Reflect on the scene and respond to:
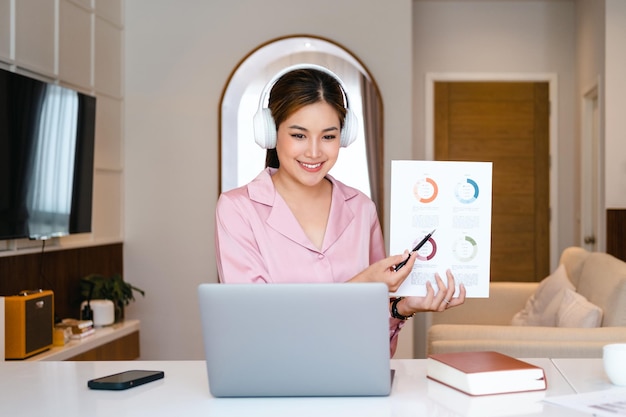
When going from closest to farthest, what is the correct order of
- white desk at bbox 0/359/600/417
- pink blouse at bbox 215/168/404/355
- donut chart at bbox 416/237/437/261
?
white desk at bbox 0/359/600/417, donut chart at bbox 416/237/437/261, pink blouse at bbox 215/168/404/355

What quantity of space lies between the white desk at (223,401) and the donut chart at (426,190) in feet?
1.28

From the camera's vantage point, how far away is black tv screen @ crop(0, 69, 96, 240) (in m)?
3.70

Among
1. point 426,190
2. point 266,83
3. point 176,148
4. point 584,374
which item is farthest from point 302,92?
point 176,148

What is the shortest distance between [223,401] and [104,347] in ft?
9.84

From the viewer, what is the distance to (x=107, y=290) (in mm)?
4766

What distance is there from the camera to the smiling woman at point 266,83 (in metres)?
5.39

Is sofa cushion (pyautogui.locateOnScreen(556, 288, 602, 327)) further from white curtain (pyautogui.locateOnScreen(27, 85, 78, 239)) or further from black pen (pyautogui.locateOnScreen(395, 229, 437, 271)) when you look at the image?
white curtain (pyautogui.locateOnScreen(27, 85, 78, 239))

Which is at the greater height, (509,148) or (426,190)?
(509,148)

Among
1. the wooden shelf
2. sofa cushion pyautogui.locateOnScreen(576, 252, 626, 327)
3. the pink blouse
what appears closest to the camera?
the pink blouse

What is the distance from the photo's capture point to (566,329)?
10.7ft

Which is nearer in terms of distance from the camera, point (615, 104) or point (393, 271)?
point (393, 271)

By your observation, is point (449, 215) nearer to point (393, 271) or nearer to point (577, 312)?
point (393, 271)

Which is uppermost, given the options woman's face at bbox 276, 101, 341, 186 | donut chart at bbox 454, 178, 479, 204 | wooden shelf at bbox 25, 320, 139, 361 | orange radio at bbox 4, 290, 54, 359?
woman's face at bbox 276, 101, 341, 186

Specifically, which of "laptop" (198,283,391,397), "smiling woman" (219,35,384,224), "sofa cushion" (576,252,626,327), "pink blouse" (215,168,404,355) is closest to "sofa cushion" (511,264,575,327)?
"sofa cushion" (576,252,626,327)
